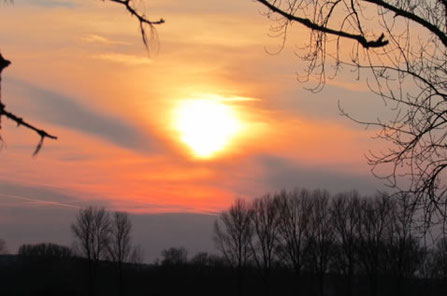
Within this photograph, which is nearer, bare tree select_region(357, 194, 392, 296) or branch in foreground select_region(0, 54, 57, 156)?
branch in foreground select_region(0, 54, 57, 156)

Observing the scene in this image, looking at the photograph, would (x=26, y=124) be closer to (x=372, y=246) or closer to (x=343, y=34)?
(x=343, y=34)

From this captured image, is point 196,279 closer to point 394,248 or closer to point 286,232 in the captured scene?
point 286,232

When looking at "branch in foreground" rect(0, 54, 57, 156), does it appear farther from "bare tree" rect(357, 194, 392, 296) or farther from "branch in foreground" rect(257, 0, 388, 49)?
"bare tree" rect(357, 194, 392, 296)

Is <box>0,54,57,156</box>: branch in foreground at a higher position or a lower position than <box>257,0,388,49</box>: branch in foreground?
lower

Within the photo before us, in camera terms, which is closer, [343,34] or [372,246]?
[343,34]

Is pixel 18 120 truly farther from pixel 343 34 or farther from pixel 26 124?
pixel 343 34

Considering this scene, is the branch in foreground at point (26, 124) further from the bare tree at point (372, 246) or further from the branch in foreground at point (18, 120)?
the bare tree at point (372, 246)

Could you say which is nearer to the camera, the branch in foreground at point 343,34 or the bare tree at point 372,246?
the branch in foreground at point 343,34

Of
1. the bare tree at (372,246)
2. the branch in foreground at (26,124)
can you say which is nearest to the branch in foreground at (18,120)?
the branch in foreground at (26,124)

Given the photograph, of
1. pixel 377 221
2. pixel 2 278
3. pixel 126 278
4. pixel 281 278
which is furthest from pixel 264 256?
pixel 2 278

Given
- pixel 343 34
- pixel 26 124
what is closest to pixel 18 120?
pixel 26 124

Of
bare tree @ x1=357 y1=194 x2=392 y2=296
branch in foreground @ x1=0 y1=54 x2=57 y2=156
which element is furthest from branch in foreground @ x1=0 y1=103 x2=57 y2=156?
bare tree @ x1=357 y1=194 x2=392 y2=296

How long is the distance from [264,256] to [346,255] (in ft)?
26.7

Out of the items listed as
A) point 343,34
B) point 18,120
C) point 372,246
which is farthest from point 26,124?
point 372,246
